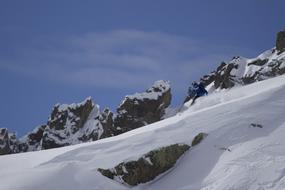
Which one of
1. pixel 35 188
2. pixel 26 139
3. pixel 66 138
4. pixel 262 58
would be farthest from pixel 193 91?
pixel 26 139

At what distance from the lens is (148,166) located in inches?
715

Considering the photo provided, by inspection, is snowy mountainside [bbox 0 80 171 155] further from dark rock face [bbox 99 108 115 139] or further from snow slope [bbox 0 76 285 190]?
snow slope [bbox 0 76 285 190]

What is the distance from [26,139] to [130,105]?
30.3 meters

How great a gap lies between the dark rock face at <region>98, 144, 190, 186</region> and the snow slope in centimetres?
→ 29

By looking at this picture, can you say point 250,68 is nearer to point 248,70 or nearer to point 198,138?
point 248,70

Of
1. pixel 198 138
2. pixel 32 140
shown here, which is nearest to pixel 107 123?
pixel 32 140

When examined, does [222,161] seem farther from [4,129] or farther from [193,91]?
[4,129]

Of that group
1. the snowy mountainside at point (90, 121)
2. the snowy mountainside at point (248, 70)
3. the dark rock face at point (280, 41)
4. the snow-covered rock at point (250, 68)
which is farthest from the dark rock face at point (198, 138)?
the dark rock face at point (280, 41)

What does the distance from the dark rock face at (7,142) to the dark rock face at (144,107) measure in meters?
25.3

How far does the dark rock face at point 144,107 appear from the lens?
85.9 m

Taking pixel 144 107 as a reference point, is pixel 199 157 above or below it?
below

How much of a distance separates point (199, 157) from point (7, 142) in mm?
84781

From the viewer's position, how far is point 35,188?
51.3 ft

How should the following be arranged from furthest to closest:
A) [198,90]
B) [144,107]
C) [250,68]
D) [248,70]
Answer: [144,107] → [248,70] → [250,68] → [198,90]
